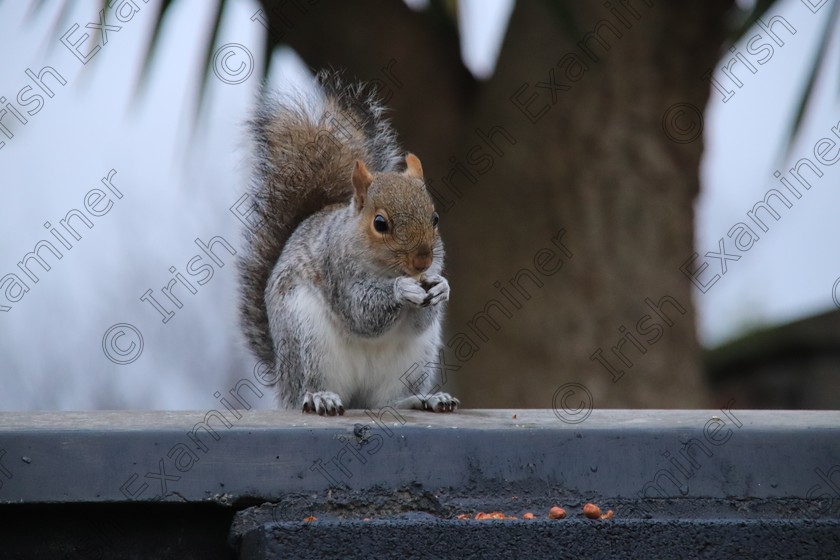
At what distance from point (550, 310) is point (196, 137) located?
4.60ft

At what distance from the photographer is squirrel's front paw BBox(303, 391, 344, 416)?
2.14 m

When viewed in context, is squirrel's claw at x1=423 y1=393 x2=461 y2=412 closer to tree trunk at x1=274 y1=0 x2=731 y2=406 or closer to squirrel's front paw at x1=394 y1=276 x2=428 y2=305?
squirrel's front paw at x1=394 y1=276 x2=428 y2=305

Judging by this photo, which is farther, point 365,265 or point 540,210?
point 540,210

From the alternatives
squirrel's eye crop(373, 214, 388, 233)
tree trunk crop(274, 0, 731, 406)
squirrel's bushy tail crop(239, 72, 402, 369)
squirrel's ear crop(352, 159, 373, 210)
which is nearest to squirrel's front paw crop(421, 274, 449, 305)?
squirrel's eye crop(373, 214, 388, 233)

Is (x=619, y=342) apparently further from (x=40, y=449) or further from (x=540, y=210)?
(x=40, y=449)

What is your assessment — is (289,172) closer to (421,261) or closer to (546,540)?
(421,261)

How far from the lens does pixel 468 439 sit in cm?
171

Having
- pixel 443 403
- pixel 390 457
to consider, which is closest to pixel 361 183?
pixel 443 403

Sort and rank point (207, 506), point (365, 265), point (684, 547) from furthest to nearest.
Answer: point (365, 265), point (207, 506), point (684, 547)

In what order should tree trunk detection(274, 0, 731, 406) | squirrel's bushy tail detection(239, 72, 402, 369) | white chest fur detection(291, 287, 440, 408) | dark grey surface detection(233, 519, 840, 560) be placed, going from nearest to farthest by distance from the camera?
dark grey surface detection(233, 519, 840, 560) → white chest fur detection(291, 287, 440, 408) → squirrel's bushy tail detection(239, 72, 402, 369) → tree trunk detection(274, 0, 731, 406)

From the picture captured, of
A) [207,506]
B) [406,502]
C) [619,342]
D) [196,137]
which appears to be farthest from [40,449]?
[619,342]

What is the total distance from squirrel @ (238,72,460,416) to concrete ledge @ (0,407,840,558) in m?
0.49

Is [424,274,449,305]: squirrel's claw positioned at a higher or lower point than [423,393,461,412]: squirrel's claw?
higher

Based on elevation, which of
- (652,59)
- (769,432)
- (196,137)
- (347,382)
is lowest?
(196,137)
